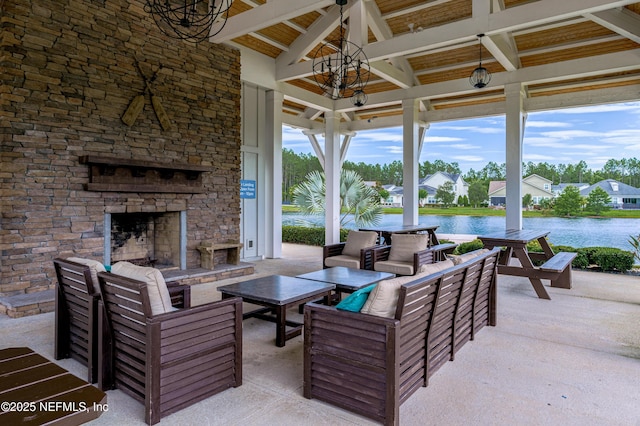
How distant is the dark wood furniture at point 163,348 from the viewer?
232cm

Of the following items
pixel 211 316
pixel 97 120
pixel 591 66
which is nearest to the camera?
pixel 211 316

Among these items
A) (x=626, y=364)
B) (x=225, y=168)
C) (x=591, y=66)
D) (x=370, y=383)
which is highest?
(x=591, y=66)

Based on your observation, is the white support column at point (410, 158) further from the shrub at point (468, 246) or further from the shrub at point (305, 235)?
the shrub at point (305, 235)

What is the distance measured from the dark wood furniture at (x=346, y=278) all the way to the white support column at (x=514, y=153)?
15.3 ft

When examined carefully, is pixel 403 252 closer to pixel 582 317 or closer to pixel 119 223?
pixel 582 317

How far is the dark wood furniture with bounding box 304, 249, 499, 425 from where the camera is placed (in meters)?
2.28

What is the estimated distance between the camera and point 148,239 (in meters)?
6.80

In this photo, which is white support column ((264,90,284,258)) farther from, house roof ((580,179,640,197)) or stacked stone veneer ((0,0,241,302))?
house roof ((580,179,640,197))

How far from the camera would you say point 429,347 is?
9.05 ft

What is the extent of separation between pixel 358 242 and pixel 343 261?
0.55 metres

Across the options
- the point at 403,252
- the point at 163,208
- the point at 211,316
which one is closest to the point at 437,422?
the point at 211,316

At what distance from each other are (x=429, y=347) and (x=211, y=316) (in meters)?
1.51

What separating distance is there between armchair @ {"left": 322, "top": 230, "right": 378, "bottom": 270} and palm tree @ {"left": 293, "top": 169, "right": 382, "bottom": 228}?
4717 millimetres

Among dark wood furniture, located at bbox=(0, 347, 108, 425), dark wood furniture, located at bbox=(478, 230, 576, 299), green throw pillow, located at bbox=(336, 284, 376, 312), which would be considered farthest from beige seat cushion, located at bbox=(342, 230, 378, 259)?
dark wood furniture, located at bbox=(0, 347, 108, 425)
